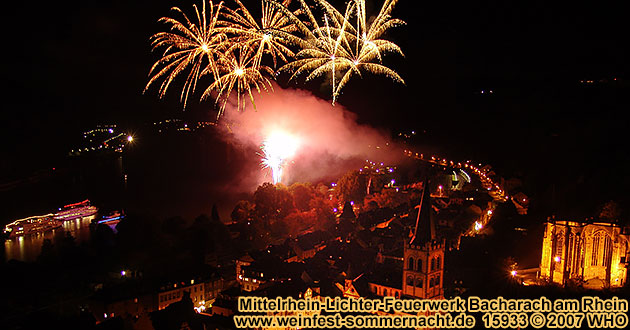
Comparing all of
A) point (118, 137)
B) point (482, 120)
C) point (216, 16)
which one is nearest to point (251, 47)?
point (216, 16)

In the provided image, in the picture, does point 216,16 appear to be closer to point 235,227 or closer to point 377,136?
point 235,227

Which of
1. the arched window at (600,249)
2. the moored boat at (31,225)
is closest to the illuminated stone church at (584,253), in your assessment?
the arched window at (600,249)

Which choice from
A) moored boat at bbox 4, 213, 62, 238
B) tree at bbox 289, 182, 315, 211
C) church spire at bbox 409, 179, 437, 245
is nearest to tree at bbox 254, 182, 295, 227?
tree at bbox 289, 182, 315, 211

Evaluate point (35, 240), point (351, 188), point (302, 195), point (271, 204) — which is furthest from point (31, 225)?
point (351, 188)

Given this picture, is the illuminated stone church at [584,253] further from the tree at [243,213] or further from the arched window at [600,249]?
the tree at [243,213]

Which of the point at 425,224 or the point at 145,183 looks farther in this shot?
the point at 145,183

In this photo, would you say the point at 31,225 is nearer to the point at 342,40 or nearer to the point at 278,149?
the point at 278,149

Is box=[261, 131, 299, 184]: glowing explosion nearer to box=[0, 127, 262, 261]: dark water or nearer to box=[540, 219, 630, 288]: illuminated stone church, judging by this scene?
box=[0, 127, 262, 261]: dark water
